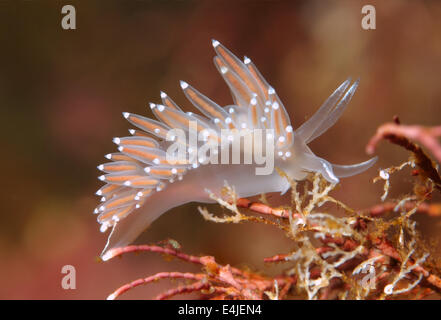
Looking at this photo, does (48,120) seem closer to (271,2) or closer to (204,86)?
(204,86)

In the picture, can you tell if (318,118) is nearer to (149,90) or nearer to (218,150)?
(218,150)

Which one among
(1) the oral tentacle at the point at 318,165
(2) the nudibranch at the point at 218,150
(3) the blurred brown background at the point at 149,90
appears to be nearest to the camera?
(1) the oral tentacle at the point at 318,165

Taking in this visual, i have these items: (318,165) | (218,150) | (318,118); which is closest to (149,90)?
(218,150)

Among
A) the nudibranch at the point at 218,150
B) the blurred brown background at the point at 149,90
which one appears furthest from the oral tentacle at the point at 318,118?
the blurred brown background at the point at 149,90

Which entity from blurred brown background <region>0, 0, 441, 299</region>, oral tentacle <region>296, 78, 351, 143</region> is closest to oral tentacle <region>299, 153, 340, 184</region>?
oral tentacle <region>296, 78, 351, 143</region>

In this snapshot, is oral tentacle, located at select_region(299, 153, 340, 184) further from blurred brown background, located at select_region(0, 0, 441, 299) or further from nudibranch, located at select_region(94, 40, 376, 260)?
blurred brown background, located at select_region(0, 0, 441, 299)

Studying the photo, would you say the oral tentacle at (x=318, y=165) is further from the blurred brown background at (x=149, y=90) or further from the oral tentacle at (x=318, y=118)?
the blurred brown background at (x=149, y=90)
